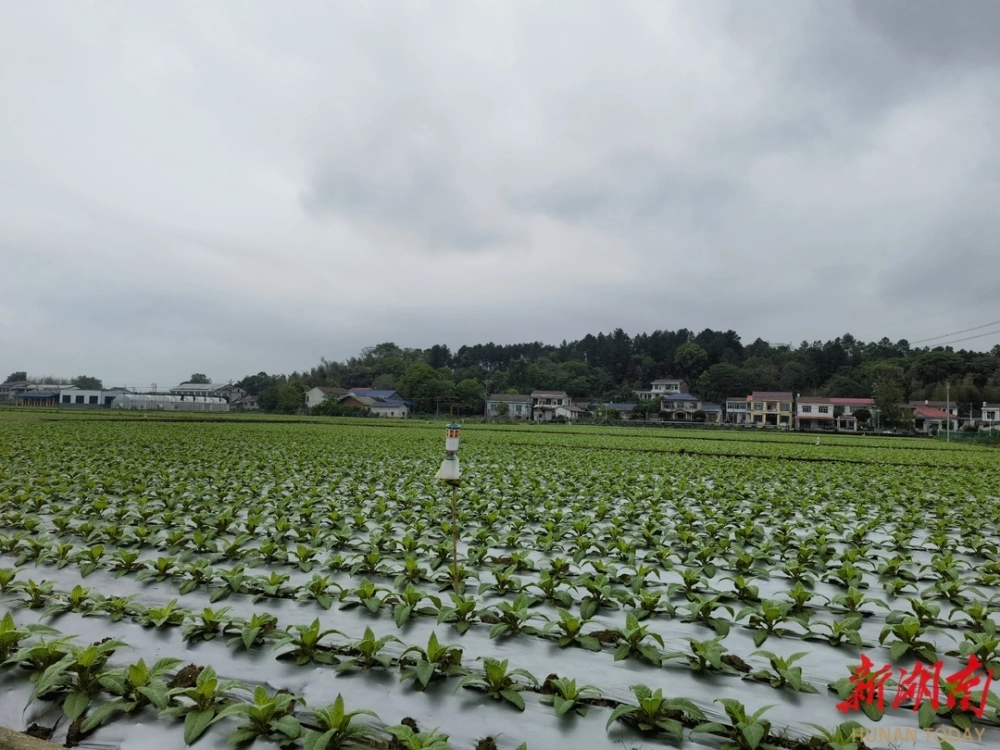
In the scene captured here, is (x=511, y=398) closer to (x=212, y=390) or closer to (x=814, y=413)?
(x=814, y=413)

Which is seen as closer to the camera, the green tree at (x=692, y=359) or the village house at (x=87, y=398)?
the village house at (x=87, y=398)

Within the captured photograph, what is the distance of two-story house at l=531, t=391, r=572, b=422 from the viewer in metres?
88.4

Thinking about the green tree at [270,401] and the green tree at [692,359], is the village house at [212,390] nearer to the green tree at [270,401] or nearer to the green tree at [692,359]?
the green tree at [270,401]

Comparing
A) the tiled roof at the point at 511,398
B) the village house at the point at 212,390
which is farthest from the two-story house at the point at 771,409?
the village house at the point at 212,390

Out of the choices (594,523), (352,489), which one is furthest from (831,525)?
(352,489)

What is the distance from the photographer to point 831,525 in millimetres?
8039

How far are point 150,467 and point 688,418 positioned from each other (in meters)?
74.5

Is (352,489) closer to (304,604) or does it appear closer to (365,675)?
(304,604)

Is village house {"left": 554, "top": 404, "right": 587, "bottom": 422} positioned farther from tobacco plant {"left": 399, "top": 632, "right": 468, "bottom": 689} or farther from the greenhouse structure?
tobacco plant {"left": 399, "top": 632, "right": 468, "bottom": 689}

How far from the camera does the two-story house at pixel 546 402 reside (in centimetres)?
8844

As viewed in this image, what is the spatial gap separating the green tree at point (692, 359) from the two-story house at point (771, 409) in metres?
26.5

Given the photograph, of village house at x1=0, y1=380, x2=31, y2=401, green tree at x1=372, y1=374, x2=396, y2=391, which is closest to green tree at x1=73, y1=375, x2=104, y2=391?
village house at x1=0, y1=380, x2=31, y2=401

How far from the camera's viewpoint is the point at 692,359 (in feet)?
349

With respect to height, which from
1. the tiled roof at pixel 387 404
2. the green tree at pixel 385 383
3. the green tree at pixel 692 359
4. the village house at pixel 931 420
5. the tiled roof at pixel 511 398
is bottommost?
the village house at pixel 931 420
